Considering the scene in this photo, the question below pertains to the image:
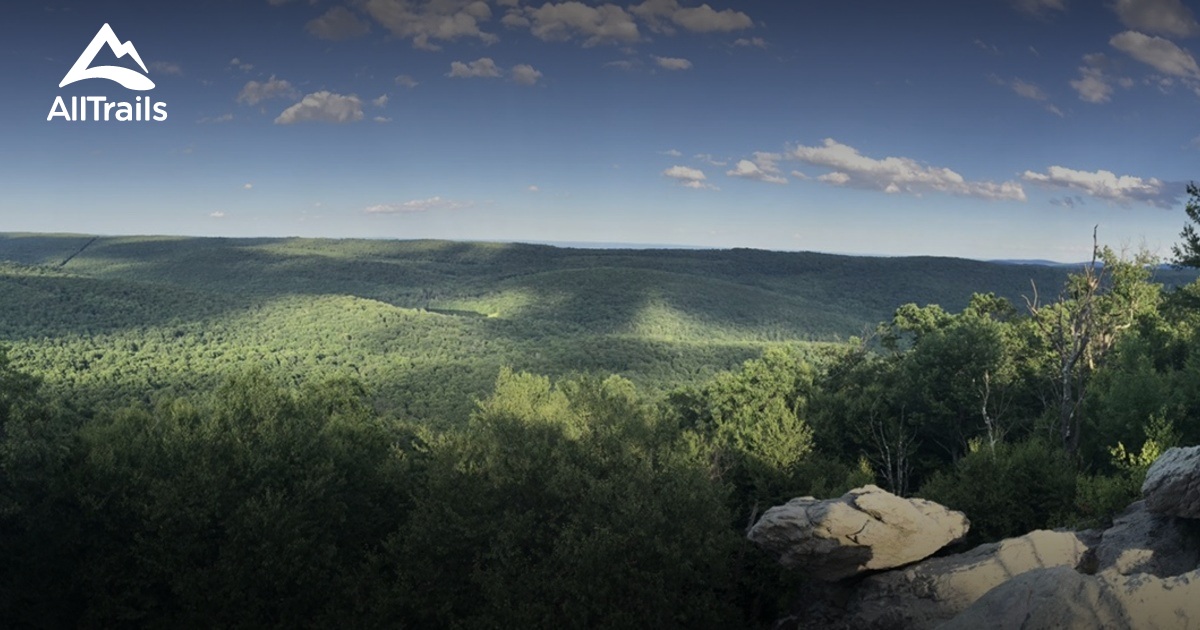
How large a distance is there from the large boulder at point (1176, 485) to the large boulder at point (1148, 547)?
40.1 inches

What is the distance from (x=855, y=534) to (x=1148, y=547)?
804cm

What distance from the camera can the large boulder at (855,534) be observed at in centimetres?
2395

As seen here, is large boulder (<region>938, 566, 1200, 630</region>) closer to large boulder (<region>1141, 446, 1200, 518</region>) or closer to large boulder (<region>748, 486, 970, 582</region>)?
large boulder (<region>1141, 446, 1200, 518</region>)

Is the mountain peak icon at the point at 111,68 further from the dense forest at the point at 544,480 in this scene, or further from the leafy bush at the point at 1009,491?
the leafy bush at the point at 1009,491

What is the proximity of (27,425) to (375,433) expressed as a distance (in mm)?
15377

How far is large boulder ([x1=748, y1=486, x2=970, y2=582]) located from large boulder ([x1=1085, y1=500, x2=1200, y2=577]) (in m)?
4.28

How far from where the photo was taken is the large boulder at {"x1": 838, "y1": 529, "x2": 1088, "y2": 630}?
22.5 m

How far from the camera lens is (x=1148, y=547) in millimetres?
21266

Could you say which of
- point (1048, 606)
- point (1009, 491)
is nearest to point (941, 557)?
point (1009, 491)

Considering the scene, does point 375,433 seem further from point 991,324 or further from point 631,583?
point 991,324

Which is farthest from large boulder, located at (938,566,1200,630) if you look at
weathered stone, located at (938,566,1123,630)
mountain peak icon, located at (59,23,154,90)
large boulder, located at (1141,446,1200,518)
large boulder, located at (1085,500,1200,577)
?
mountain peak icon, located at (59,23,154,90)

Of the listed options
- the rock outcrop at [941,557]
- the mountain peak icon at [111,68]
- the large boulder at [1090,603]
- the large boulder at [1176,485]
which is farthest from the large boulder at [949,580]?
the mountain peak icon at [111,68]

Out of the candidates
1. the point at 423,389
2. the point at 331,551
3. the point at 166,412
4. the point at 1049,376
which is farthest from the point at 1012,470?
the point at 423,389

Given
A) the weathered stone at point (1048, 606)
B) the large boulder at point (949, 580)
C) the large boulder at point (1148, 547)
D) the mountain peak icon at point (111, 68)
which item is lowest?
the large boulder at point (949, 580)
